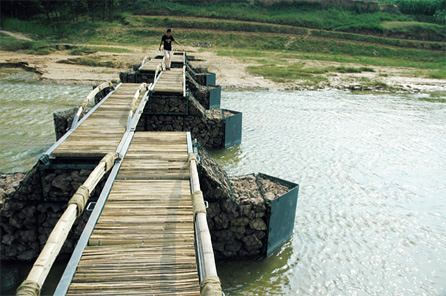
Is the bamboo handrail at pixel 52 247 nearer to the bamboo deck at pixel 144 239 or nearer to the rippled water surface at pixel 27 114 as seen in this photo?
the bamboo deck at pixel 144 239

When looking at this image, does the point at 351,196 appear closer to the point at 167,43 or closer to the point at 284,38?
the point at 167,43

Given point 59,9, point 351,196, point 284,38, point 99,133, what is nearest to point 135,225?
point 99,133

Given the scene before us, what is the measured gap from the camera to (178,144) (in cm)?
770

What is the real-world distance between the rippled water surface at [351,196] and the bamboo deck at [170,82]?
2.76m

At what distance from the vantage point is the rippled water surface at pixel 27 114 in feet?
38.4

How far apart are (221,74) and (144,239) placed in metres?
23.6

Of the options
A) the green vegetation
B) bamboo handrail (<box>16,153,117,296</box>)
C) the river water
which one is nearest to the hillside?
the green vegetation

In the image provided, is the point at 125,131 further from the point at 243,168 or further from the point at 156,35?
the point at 156,35

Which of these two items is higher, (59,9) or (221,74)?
(59,9)

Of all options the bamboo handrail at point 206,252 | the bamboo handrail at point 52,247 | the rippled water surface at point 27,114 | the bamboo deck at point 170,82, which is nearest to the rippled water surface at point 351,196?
the bamboo handrail at point 206,252

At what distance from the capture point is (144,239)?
4.55 metres

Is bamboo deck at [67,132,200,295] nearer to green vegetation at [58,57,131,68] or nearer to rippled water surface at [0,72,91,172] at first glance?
rippled water surface at [0,72,91,172]

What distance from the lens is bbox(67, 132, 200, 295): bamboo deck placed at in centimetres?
383

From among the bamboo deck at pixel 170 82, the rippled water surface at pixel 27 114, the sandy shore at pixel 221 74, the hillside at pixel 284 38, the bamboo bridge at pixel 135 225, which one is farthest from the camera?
the hillside at pixel 284 38
